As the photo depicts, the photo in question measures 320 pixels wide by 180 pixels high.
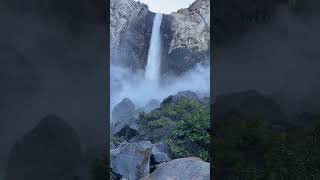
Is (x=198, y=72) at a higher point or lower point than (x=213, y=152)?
higher

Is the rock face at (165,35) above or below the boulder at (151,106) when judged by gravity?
above

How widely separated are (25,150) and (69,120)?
585 mm

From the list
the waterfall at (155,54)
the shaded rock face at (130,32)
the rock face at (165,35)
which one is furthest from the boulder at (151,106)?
the shaded rock face at (130,32)

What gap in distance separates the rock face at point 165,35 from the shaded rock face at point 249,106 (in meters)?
17.4

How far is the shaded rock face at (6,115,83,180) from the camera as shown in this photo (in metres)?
4.78

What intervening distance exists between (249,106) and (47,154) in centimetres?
241

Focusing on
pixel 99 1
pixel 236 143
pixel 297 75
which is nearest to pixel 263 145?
pixel 236 143

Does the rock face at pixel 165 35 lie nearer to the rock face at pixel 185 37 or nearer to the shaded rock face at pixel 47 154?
the rock face at pixel 185 37

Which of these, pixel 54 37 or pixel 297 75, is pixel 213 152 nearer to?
pixel 297 75

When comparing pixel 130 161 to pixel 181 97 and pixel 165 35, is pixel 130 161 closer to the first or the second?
pixel 181 97

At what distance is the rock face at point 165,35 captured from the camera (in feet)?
76.0

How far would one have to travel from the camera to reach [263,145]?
196 inches

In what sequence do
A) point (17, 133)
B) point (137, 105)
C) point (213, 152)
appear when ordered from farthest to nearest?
point (137, 105)
point (213, 152)
point (17, 133)

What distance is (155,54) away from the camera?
24703mm
